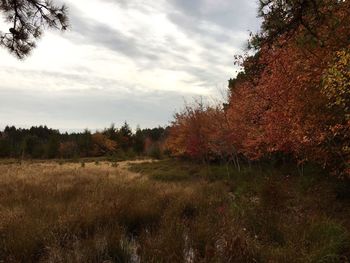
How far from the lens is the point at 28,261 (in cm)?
751

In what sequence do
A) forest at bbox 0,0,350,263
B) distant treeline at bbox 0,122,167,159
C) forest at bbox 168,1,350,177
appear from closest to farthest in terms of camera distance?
forest at bbox 168,1,350,177 → forest at bbox 0,0,350,263 → distant treeline at bbox 0,122,167,159

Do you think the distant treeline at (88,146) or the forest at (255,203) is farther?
the distant treeline at (88,146)

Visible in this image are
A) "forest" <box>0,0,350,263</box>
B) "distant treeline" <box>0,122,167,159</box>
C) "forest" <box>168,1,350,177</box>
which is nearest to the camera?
"forest" <box>168,1,350,177</box>

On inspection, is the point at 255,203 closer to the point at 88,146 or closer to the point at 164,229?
the point at 164,229

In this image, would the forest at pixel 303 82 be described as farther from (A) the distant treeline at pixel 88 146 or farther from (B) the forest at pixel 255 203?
(A) the distant treeline at pixel 88 146

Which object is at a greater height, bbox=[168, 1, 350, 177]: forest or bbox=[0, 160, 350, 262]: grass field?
bbox=[168, 1, 350, 177]: forest

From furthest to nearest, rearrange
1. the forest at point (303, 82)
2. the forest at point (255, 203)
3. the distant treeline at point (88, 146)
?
the distant treeline at point (88, 146), the forest at point (255, 203), the forest at point (303, 82)

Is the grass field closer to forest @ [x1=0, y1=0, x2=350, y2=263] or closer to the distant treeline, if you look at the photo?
forest @ [x1=0, y1=0, x2=350, y2=263]

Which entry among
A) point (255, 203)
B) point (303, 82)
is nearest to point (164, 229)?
point (255, 203)

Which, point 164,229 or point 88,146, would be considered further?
point 88,146

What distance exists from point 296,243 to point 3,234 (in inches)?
243

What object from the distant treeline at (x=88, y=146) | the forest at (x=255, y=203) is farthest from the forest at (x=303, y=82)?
the distant treeline at (x=88, y=146)

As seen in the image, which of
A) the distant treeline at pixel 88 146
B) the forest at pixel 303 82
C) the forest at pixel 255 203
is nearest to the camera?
the forest at pixel 303 82

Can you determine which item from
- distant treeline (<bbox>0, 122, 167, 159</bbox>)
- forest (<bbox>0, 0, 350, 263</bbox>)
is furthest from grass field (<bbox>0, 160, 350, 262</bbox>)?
distant treeline (<bbox>0, 122, 167, 159</bbox>)
